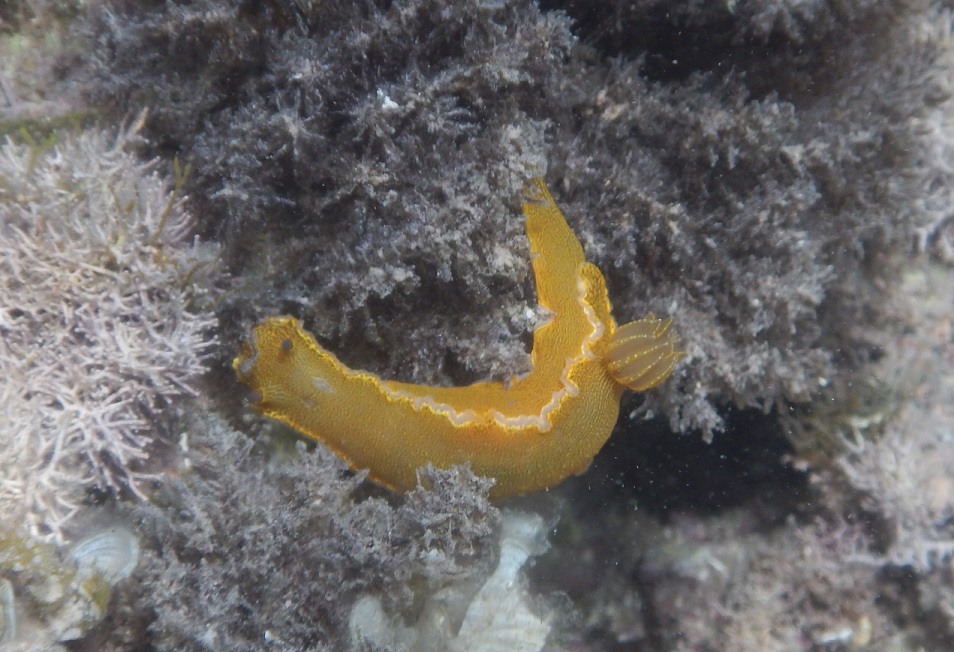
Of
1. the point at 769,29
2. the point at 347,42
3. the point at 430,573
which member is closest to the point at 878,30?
the point at 769,29

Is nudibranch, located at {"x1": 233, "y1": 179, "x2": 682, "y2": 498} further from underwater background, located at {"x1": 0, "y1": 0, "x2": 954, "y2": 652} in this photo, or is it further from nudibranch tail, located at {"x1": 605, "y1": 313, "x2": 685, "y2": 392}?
underwater background, located at {"x1": 0, "y1": 0, "x2": 954, "y2": 652}

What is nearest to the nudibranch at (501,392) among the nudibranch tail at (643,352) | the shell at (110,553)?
the nudibranch tail at (643,352)

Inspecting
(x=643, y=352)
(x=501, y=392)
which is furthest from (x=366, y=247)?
(x=643, y=352)

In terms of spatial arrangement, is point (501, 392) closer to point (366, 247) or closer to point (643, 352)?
point (643, 352)

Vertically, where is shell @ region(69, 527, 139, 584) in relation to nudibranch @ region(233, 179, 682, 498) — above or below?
below

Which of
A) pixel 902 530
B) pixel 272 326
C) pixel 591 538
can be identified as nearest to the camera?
pixel 272 326

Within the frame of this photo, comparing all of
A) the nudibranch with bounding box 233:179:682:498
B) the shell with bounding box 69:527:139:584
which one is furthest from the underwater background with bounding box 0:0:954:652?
the nudibranch with bounding box 233:179:682:498

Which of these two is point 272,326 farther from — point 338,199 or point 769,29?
point 769,29

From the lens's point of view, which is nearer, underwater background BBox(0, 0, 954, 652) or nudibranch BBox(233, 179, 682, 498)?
underwater background BBox(0, 0, 954, 652)

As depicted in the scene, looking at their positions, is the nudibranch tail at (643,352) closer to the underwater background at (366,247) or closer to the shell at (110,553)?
the underwater background at (366,247)
